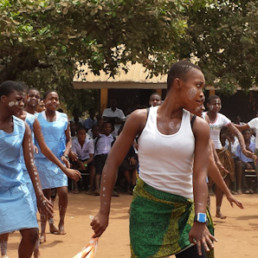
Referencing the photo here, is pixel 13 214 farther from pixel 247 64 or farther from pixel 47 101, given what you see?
pixel 247 64

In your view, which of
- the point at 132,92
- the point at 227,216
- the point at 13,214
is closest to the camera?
the point at 13,214

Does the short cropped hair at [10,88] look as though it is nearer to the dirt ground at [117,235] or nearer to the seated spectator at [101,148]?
the dirt ground at [117,235]

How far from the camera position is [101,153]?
14203mm

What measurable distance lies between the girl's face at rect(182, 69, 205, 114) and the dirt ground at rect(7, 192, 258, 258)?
3.91 meters

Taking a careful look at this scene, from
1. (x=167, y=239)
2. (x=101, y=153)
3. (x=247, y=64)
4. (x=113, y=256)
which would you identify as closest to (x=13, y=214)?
(x=167, y=239)

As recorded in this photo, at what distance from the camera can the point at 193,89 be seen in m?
4.12

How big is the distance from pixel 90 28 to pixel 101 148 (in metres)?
3.08

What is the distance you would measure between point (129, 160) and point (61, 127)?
18.7ft

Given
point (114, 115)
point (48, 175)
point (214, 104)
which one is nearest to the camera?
point (48, 175)

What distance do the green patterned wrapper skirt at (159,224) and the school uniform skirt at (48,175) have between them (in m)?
4.39

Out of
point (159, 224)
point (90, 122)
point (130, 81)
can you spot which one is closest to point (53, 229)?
point (159, 224)

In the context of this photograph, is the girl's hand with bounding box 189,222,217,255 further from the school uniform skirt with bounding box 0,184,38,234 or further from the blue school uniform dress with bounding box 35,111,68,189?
the blue school uniform dress with bounding box 35,111,68,189

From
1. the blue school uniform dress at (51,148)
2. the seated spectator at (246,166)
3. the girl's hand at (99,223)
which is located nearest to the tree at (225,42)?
the seated spectator at (246,166)

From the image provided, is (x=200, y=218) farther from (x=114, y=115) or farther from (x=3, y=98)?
(x=114, y=115)
